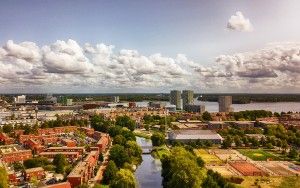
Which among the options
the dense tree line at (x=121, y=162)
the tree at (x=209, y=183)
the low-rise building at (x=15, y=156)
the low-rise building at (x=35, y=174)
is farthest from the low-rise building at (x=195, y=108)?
the tree at (x=209, y=183)

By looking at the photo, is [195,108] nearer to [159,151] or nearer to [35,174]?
[159,151]

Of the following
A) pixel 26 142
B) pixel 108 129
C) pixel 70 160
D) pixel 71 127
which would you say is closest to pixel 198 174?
pixel 70 160

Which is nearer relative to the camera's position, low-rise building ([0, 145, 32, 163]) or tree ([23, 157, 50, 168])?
A: tree ([23, 157, 50, 168])

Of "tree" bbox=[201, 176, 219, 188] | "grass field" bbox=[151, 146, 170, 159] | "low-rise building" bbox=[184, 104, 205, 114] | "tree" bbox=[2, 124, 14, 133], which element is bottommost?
"grass field" bbox=[151, 146, 170, 159]

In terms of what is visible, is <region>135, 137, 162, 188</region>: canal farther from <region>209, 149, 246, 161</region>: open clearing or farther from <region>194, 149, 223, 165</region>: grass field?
<region>209, 149, 246, 161</region>: open clearing

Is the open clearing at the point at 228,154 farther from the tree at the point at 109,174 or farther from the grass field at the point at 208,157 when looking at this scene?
the tree at the point at 109,174

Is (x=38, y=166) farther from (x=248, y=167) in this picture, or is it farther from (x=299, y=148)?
(x=299, y=148)

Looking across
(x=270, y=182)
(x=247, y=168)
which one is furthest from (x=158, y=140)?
(x=270, y=182)

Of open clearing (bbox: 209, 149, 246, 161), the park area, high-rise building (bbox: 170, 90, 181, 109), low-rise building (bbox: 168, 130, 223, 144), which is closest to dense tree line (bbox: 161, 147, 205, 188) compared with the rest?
the park area
